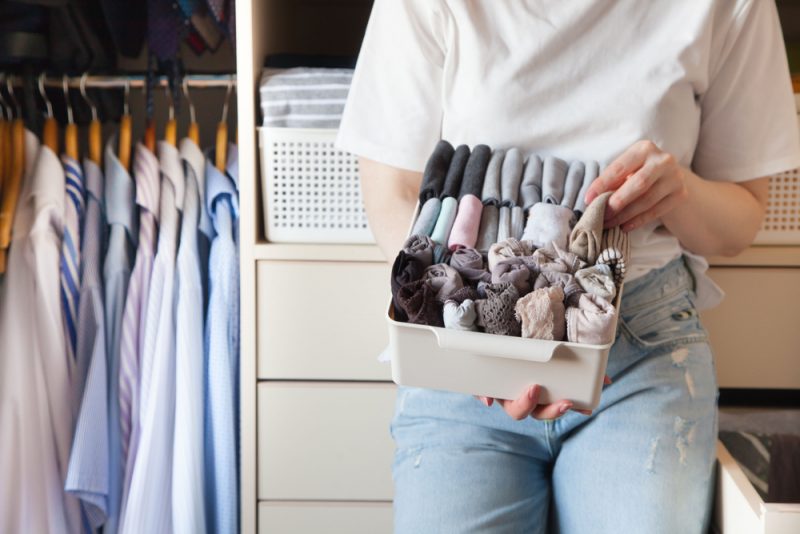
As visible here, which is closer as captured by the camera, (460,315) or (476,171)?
(460,315)

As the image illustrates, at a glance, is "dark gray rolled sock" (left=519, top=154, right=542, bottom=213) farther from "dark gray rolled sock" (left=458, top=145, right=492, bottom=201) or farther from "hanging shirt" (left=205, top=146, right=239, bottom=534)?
"hanging shirt" (left=205, top=146, right=239, bottom=534)

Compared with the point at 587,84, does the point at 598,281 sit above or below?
below

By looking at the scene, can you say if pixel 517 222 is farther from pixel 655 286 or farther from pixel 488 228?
pixel 655 286

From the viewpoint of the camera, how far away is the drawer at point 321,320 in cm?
124

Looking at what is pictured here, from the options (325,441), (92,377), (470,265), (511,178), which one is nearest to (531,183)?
(511,178)

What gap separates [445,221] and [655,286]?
0.97 feet

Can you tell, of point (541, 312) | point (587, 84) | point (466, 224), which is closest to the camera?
point (541, 312)

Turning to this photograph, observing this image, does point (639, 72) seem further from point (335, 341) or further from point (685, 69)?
point (335, 341)

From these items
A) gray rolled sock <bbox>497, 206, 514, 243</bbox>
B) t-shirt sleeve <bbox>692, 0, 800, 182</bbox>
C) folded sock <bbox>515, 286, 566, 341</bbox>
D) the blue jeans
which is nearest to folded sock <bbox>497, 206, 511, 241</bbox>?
gray rolled sock <bbox>497, 206, 514, 243</bbox>

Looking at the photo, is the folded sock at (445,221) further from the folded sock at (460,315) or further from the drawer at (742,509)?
the drawer at (742,509)

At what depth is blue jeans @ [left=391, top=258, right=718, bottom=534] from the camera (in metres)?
0.88

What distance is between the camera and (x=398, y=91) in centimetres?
103

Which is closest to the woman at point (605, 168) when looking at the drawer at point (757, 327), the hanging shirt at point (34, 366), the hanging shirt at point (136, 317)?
the drawer at point (757, 327)

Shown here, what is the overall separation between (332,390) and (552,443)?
43cm
